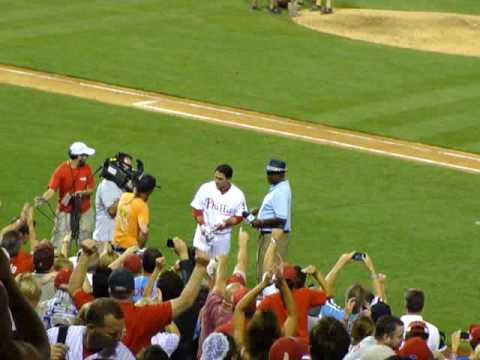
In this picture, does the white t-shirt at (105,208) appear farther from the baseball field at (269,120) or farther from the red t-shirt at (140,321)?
the red t-shirt at (140,321)

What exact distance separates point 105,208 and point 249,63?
14.1 m

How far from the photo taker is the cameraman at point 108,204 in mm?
16500

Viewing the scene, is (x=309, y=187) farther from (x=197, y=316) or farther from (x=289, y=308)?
(x=289, y=308)

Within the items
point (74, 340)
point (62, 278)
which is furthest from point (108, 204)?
point (74, 340)

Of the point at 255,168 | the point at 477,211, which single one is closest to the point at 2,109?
the point at 255,168

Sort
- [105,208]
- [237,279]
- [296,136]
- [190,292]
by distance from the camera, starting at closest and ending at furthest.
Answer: [190,292] → [237,279] → [105,208] → [296,136]

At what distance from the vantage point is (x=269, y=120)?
25.6 meters

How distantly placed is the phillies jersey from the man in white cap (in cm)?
210

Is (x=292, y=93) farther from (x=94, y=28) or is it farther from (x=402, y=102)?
(x=94, y=28)

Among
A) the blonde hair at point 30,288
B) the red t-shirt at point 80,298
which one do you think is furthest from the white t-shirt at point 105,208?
the blonde hair at point 30,288

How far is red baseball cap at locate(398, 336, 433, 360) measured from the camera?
9.09 m

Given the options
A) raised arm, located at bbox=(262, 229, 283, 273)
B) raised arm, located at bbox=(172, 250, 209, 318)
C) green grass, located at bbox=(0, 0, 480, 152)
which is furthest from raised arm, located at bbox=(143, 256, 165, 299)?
green grass, located at bbox=(0, 0, 480, 152)

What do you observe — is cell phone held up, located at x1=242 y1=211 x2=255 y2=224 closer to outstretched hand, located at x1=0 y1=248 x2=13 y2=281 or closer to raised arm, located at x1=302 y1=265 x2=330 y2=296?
raised arm, located at x1=302 y1=265 x2=330 y2=296

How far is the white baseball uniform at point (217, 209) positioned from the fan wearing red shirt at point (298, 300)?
16.1 feet
